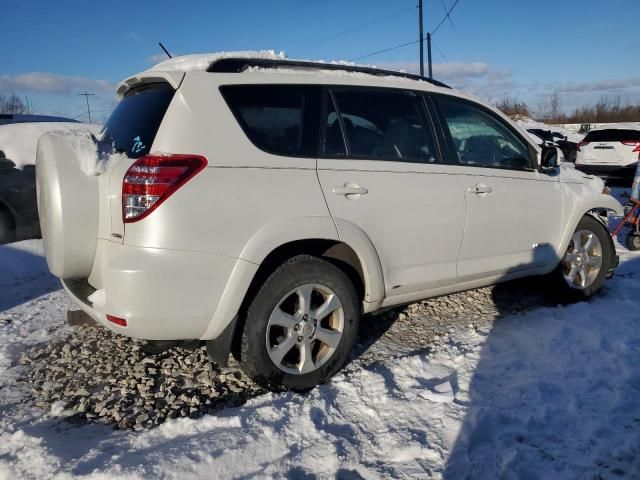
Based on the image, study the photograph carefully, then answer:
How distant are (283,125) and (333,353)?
1396 millimetres

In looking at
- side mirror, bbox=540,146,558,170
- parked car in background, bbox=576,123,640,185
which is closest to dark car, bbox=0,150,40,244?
side mirror, bbox=540,146,558,170

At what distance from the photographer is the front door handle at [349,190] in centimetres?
284

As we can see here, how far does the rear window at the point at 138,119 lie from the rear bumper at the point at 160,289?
55 centimetres

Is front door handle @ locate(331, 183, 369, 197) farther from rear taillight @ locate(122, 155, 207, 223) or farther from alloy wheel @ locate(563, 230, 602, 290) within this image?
alloy wheel @ locate(563, 230, 602, 290)

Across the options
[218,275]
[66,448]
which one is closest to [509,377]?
[218,275]

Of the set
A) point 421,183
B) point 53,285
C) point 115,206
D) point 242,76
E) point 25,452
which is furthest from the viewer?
point 53,285

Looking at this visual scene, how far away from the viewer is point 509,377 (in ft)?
10.1

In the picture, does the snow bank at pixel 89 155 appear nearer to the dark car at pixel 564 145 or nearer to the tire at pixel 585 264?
the tire at pixel 585 264

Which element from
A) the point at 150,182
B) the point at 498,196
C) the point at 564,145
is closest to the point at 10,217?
the point at 150,182

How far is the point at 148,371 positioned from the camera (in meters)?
3.18

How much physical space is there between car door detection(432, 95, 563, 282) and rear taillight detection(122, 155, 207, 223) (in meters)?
1.95

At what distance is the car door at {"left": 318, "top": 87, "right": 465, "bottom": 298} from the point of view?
2912mm

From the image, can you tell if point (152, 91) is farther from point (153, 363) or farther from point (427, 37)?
point (427, 37)

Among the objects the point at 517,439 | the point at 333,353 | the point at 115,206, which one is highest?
the point at 115,206
